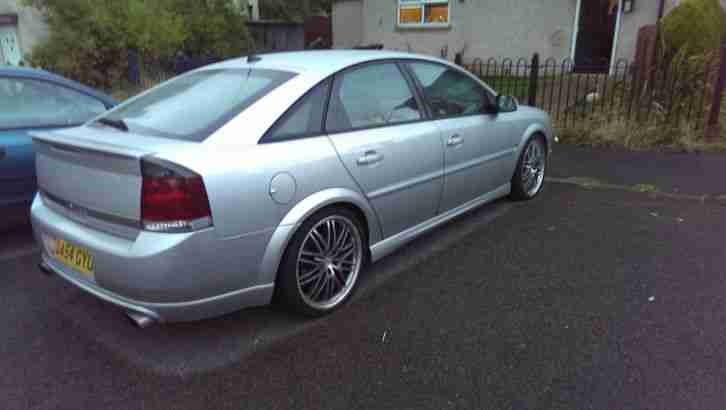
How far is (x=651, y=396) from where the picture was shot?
7.57 ft

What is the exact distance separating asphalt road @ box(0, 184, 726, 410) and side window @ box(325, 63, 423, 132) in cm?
109

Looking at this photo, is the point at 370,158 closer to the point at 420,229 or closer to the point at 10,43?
the point at 420,229

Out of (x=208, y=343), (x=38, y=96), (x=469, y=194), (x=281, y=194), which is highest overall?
(x=38, y=96)

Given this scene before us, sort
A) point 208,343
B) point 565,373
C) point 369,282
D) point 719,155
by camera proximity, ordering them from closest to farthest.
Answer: point 565,373
point 208,343
point 369,282
point 719,155

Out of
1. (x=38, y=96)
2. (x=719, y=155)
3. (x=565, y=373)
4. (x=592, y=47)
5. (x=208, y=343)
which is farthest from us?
(x=592, y=47)

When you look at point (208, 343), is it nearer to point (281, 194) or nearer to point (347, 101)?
point (281, 194)

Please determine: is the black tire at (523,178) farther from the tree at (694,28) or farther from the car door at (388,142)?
the tree at (694,28)

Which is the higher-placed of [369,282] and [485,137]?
[485,137]

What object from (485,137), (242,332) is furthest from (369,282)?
(485,137)

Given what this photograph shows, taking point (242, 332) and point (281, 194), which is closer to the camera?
point (281, 194)

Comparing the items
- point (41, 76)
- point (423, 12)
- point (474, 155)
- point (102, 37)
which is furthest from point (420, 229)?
point (102, 37)

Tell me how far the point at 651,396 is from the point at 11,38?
1647cm

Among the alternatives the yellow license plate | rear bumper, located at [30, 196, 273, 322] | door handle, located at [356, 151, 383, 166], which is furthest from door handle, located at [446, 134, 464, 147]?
the yellow license plate

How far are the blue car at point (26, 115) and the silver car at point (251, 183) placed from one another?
3.84ft
